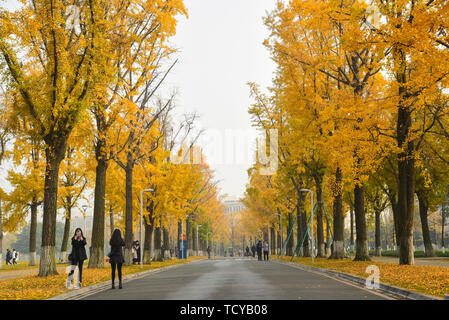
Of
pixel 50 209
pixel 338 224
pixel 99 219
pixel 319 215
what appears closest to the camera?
pixel 50 209

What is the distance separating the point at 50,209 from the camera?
2128 cm

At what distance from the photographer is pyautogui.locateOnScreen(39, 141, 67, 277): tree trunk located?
20.9m

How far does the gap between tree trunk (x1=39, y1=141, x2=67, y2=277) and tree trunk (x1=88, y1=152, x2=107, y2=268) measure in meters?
4.75

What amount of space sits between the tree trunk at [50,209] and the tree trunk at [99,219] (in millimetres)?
4749

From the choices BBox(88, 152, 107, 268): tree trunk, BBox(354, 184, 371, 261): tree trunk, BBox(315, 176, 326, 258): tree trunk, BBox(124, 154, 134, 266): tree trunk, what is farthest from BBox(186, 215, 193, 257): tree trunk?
BBox(354, 184, 371, 261): tree trunk

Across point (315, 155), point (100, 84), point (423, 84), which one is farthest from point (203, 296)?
point (315, 155)

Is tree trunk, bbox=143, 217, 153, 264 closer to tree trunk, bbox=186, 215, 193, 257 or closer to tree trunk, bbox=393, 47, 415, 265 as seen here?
tree trunk, bbox=393, 47, 415, 265

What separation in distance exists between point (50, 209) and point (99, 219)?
5.10 m

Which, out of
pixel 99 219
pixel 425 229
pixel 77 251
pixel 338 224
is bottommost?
pixel 77 251

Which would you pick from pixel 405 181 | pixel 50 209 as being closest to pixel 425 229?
pixel 405 181

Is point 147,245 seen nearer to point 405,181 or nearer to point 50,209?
point 50,209

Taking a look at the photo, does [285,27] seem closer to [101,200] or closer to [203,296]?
[101,200]

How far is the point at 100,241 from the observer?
26.4 meters
